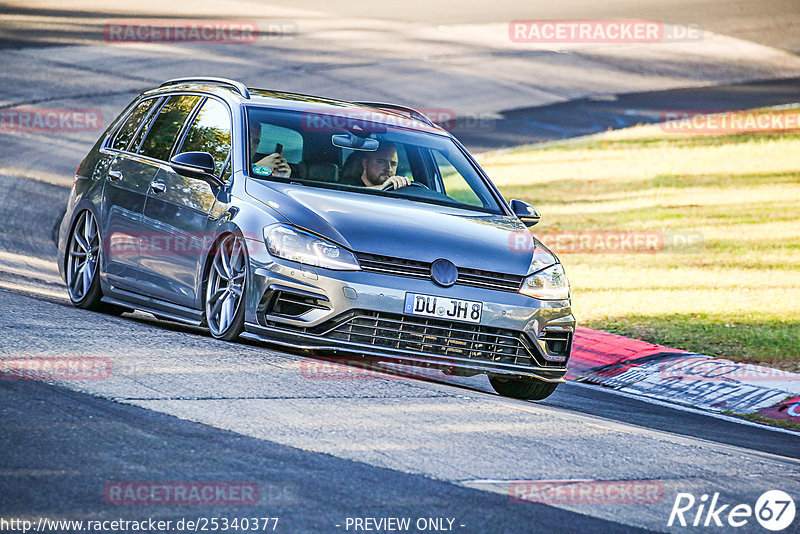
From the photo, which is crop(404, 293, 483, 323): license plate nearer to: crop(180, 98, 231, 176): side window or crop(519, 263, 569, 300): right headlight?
crop(519, 263, 569, 300): right headlight

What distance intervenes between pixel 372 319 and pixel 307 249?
0.59 m

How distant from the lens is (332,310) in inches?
308

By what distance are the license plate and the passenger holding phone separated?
1.48 m

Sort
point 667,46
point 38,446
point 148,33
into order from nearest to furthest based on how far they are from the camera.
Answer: point 38,446
point 148,33
point 667,46

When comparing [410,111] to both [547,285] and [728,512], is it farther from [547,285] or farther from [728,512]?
[728,512]

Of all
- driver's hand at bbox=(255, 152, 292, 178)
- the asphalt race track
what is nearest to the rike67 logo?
the asphalt race track

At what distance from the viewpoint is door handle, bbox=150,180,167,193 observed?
30.1 feet

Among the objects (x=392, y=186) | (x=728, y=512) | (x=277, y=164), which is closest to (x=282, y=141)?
(x=277, y=164)

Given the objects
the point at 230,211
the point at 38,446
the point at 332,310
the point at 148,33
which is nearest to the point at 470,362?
the point at 332,310

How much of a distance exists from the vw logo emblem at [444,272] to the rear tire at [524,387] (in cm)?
99

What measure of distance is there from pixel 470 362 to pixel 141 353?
204 cm

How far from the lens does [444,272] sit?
7.99 m

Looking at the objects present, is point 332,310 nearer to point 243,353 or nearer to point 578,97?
point 243,353

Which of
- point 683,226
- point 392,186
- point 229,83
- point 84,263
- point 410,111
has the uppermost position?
point 229,83
